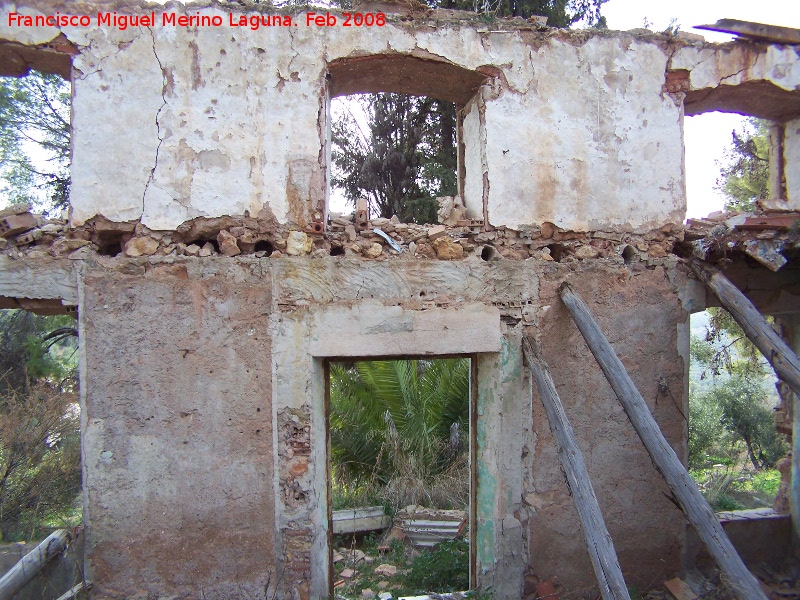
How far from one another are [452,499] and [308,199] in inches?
187

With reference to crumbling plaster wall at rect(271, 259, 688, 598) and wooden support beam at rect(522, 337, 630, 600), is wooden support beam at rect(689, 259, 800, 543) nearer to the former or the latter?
crumbling plaster wall at rect(271, 259, 688, 598)

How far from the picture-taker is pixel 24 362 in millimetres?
10016

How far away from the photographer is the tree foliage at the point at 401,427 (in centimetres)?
737

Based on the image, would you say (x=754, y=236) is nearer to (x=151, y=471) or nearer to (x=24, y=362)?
(x=151, y=471)

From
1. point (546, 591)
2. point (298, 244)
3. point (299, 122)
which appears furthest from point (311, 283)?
point (546, 591)

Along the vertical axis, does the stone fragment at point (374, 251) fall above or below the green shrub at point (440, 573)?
above

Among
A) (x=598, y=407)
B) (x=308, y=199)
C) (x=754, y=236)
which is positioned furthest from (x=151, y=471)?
(x=754, y=236)

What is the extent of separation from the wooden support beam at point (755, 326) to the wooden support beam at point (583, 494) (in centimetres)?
150

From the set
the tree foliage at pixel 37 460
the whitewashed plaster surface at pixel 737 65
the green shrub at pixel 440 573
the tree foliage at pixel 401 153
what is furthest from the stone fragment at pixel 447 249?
the tree foliage at pixel 401 153

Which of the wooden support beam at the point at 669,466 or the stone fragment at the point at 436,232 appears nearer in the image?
the wooden support beam at the point at 669,466

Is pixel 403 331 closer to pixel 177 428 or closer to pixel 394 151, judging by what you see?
pixel 177 428

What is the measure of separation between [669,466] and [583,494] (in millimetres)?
555

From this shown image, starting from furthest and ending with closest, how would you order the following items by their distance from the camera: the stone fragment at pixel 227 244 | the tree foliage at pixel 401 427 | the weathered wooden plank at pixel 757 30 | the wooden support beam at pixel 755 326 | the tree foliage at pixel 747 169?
the tree foliage at pixel 747 169, the tree foliage at pixel 401 427, the weathered wooden plank at pixel 757 30, the stone fragment at pixel 227 244, the wooden support beam at pixel 755 326

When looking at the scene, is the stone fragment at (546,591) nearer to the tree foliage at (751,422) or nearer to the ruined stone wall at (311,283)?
the ruined stone wall at (311,283)
